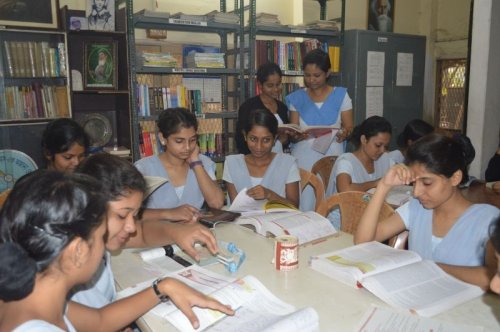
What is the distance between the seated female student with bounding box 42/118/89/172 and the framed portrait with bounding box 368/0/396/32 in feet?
16.7

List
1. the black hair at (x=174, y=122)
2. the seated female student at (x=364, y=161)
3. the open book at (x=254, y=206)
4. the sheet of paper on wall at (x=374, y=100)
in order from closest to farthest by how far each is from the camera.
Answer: the open book at (x=254, y=206) < the black hair at (x=174, y=122) < the seated female student at (x=364, y=161) < the sheet of paper on wall at (x=374, y=100)

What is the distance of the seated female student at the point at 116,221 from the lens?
1.33 m

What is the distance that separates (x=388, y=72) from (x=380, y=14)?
1700mm

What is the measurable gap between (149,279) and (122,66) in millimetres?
2837

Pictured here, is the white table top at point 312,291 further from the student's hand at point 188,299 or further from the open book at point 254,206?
the open book at point 254,206

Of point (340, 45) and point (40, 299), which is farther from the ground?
point (340, 45)

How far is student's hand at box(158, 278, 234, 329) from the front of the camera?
119cm

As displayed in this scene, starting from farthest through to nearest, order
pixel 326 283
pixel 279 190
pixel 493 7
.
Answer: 1. pixel 493 7
2. pixel 279 190
3. pixel 326 283

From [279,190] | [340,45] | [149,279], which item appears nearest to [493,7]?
[340,45]

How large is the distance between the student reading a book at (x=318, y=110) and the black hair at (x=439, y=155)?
1.82 meters

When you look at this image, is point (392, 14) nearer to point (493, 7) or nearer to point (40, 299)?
point (493, 7)

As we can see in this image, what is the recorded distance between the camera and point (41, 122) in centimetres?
379

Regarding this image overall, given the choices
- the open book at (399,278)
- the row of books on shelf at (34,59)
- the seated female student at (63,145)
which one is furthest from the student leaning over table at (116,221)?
the row of books on shelf at (34,59)

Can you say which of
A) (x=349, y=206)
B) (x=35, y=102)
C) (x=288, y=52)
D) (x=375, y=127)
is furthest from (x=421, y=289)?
(x=288, y=52)
